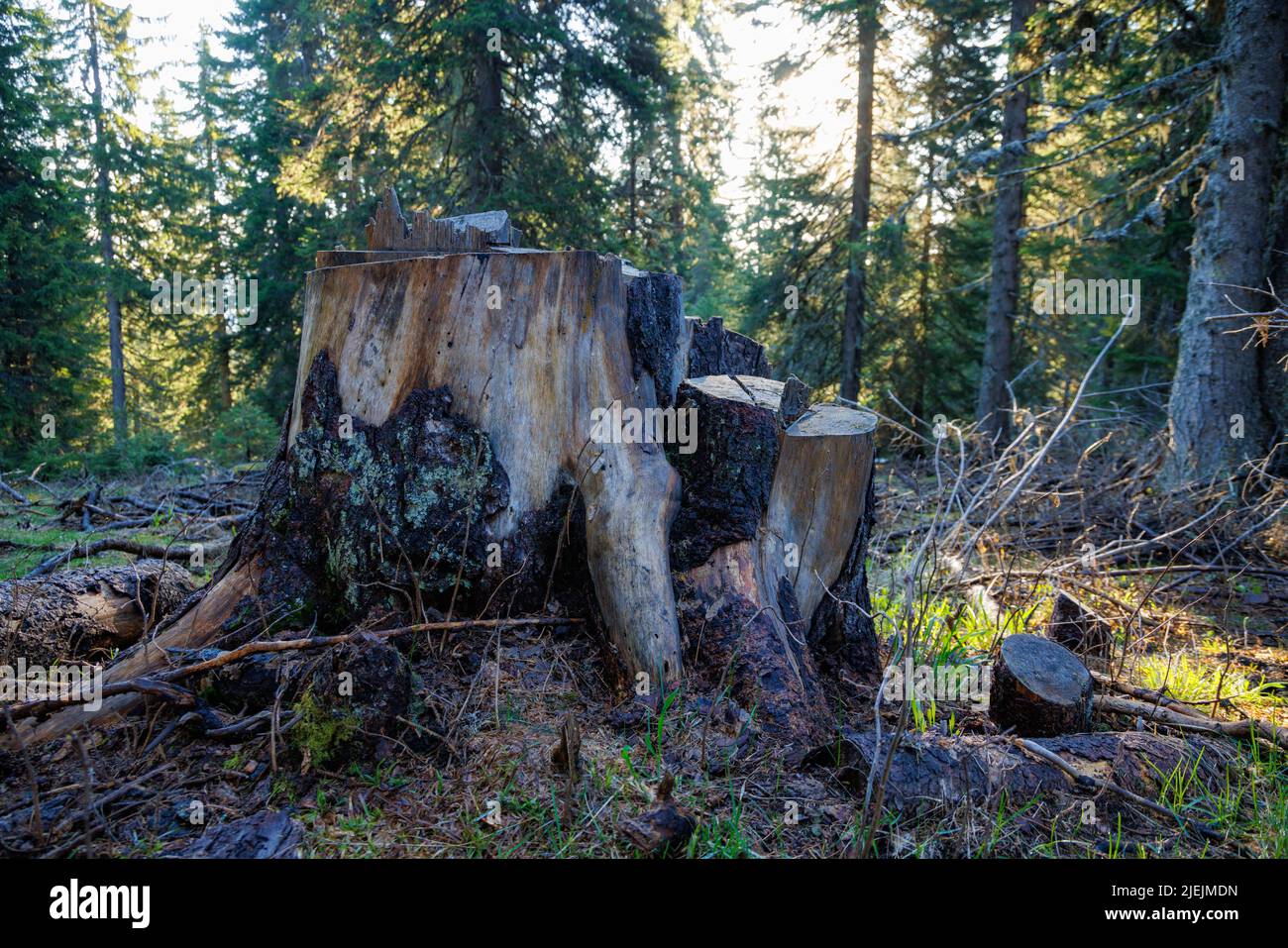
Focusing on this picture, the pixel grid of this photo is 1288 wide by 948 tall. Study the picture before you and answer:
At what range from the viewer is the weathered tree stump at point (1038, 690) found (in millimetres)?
3109

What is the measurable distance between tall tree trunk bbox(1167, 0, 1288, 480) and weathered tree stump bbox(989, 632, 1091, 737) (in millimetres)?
5233

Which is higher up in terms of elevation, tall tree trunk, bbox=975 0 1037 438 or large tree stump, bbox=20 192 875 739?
tall tree trunk, bbox=975 0 1037 438

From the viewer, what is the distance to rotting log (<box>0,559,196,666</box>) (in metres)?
3.16

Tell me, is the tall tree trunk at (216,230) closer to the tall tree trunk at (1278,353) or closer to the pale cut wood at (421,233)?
the pale cut wood at (421,233)

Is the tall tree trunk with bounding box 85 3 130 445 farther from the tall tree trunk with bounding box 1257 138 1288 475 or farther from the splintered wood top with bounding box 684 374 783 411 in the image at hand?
the tall tree trunk with bounding box 1257 138 1288 475

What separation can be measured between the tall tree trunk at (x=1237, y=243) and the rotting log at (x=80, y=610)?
337 inches

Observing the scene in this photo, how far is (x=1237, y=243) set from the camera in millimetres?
7031

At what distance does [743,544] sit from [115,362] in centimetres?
2017

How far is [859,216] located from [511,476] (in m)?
13.3

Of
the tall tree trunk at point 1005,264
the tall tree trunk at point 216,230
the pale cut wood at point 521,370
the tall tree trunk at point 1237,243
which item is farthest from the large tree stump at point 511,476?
the tall tree trunk at point 216,230

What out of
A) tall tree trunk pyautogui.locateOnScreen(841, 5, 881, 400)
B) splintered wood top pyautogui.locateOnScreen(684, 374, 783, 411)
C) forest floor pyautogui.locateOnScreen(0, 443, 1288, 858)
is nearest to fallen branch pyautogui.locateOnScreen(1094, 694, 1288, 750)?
forest floor pyautogui.locateOnScreen(0, 443, 1288, 858)

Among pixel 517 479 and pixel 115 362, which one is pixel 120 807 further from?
pixel 115 362
